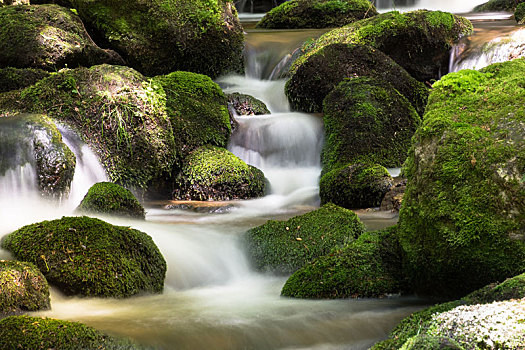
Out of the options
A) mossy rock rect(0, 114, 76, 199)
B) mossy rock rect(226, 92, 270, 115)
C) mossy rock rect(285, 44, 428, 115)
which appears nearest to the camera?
mossy rock rect(0, 114, 76, 199)

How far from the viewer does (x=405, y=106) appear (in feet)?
33.6

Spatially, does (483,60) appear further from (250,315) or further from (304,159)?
(250,315)

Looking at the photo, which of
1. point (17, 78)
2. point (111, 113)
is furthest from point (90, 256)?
point (17, 78)

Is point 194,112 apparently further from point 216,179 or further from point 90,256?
point 90,256

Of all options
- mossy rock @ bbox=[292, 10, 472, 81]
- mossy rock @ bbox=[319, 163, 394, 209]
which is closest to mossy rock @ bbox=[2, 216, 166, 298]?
mossy rock @ bbox=[319, 163, 394, 209]

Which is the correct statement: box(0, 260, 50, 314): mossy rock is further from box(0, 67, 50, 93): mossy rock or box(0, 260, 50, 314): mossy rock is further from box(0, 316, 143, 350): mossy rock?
box(0, 67, 50, 93): mossy rock

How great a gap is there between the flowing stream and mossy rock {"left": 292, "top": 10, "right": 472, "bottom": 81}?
10.3 feet

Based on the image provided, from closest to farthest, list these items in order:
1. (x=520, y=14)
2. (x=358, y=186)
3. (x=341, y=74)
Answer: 1. (x=358, y=186)
2. (x=341, y=74)
3. (x=520, y=14)

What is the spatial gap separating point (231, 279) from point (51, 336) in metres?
2.43

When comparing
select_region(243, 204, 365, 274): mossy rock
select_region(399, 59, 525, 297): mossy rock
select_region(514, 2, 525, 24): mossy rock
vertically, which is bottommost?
select_region(243, 204, 365, 274): mossy rock

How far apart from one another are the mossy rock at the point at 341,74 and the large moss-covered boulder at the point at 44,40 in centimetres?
371

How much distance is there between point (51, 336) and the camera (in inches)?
118

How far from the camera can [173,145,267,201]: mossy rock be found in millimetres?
8727

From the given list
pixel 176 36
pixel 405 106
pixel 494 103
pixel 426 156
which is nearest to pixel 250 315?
pixel 426 156
